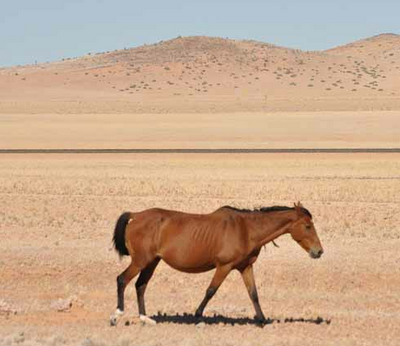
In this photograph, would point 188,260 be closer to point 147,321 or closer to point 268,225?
point 147,321

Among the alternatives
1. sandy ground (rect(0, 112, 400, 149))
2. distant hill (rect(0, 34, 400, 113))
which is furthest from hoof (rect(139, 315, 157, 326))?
distant hill (rect(0, 34, 400, 113))

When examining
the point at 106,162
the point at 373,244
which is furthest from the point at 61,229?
the point at 106,162

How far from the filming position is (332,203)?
28.9m

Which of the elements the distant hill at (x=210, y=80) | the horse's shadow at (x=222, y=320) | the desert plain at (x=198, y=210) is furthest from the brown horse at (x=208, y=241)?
the distant hill at (x=210, y=80)

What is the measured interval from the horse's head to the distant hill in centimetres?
7650

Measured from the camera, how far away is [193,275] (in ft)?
58.0

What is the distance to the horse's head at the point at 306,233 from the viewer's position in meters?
13.0

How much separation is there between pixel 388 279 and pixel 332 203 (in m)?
11.4

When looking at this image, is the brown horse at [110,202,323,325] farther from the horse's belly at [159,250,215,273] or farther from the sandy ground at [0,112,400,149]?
the sandy ground at [0,112,400,149]

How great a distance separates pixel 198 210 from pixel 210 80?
103734 mm

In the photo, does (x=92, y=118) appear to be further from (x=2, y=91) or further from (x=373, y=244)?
(x=373, y=244)

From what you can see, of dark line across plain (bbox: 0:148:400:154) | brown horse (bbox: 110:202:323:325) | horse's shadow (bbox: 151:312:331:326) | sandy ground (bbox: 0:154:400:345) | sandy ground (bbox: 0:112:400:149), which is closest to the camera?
sandy ground (bbox: 0:154:400:345)

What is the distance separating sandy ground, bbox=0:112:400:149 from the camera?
5916 centimetres

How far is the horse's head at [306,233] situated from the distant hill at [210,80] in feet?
251
